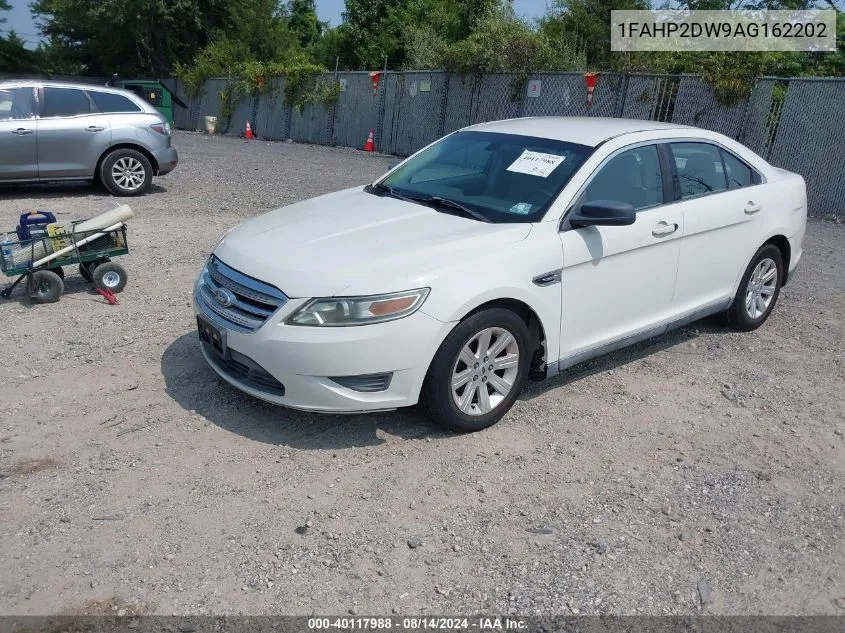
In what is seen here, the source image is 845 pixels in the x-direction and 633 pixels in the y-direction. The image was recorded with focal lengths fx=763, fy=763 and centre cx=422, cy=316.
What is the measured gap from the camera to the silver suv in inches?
408

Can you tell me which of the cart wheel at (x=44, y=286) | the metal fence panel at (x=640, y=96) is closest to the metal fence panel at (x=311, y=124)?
the metal fence panel at (x=640, y=96)

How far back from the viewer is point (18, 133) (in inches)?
405

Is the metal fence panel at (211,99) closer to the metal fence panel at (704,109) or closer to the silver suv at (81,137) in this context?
the silver suv at (81,137)

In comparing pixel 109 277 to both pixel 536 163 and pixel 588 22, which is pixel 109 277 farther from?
pixel 588 22

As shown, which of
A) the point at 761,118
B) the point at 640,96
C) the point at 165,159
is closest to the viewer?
the point at 165,159

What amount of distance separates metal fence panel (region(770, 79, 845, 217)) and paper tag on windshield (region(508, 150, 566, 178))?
913cm

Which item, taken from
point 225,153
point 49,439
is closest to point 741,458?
point 49,439

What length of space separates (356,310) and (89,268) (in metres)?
3.66

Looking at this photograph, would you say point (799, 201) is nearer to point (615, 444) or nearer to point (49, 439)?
point (615, 444)

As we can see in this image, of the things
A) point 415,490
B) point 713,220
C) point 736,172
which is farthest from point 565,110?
point 415,490

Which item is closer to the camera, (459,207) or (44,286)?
(459,207)

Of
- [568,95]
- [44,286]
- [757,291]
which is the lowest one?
[44,286]

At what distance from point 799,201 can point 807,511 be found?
337 centimetres

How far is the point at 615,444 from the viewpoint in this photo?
4.33 m
